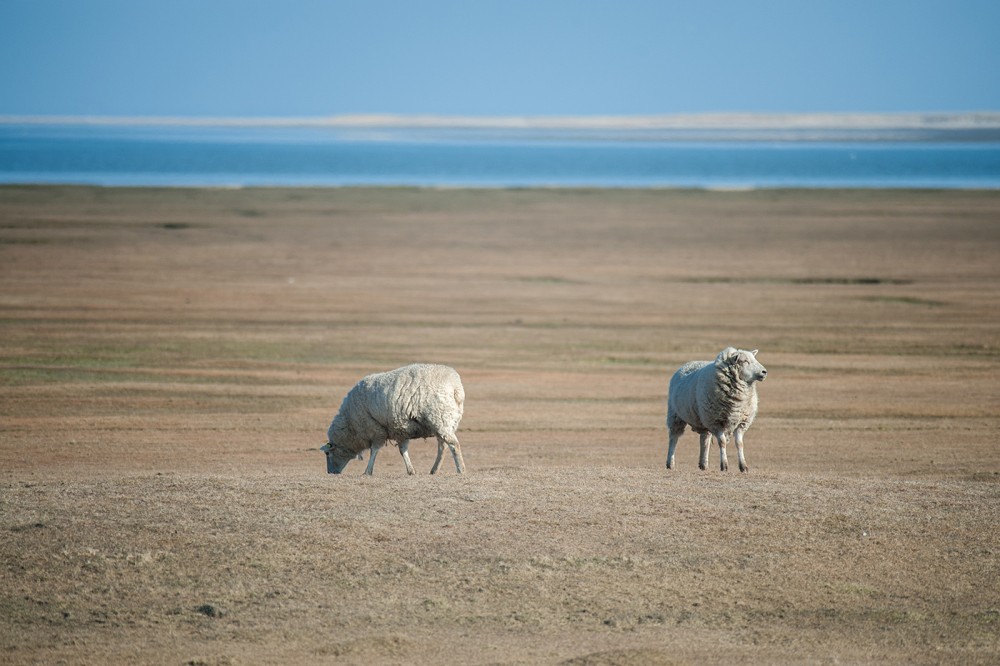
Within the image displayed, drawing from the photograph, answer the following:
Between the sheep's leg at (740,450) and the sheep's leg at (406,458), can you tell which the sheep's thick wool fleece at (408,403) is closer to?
the sheep's leg at (406,458)

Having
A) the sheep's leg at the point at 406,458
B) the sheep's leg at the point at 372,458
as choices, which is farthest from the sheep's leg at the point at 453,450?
the sheep's leg at the point at 372,458

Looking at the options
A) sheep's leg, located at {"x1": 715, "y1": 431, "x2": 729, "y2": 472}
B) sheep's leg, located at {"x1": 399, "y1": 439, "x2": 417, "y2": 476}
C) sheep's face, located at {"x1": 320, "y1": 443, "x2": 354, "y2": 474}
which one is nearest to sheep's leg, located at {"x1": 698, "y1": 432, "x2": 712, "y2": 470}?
sheep's leg, located at {"x1": 715, "y1": 431, "x2": 729, "y2": 472}

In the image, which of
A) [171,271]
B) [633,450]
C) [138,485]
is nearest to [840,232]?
[171,271]

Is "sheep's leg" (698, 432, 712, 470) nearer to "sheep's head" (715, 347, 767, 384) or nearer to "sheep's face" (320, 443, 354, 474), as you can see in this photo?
"sheep's head" (715, 347, 767, 384)

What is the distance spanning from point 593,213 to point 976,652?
54282mm

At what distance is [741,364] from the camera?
15.0 m

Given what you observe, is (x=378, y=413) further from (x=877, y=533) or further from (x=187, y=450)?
(x=877, y=533)

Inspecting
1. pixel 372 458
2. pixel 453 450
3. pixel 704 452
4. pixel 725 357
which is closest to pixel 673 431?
pixel 704 452

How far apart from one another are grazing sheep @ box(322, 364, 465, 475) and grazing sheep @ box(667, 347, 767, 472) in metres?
3.03

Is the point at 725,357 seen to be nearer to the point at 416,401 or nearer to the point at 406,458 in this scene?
the point at 416,401

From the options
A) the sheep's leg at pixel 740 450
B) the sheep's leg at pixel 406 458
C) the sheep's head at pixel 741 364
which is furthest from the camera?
the sheep's leg at pixel 406 458

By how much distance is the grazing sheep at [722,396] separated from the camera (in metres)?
15.0

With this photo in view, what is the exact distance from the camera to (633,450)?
18.3 m

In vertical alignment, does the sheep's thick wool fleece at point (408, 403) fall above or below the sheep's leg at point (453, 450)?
above
